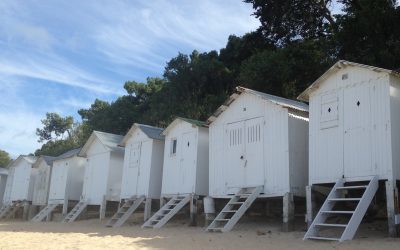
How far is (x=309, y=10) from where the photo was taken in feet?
90.2

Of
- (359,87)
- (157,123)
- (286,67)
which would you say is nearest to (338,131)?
(359,87)

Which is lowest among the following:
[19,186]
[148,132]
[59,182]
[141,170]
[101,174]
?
[19,186]

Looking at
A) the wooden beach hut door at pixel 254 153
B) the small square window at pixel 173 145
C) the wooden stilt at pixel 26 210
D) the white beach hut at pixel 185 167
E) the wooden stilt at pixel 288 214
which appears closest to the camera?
the wooden stilt at pixel 288 214

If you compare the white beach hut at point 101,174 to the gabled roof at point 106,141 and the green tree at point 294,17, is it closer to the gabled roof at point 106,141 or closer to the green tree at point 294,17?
the gabled roof at point 106,141

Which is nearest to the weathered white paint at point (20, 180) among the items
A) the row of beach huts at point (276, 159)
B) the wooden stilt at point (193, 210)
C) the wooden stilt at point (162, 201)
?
the row of beach huts at point (276, 159)

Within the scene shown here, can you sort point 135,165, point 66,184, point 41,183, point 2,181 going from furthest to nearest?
point 2,181 < point 41,183 < point 66,184 < point 135,165

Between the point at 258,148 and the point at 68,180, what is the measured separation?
14.8 meters

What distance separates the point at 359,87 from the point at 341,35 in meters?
9.24

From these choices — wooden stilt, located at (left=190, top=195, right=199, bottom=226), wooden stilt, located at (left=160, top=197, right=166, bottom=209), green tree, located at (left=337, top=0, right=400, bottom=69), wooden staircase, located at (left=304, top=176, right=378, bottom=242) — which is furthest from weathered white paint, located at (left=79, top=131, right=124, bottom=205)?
wooden staircase, located at (left=304, top=176, right=378, bottom=242)

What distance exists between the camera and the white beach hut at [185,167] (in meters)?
17.8

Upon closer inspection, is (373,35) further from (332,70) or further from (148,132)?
(148,132)

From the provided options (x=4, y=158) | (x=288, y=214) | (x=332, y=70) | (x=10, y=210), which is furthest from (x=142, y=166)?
(x=4, y=158)

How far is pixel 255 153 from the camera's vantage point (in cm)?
1555

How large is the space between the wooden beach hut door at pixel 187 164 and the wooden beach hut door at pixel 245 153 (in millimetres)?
2073
